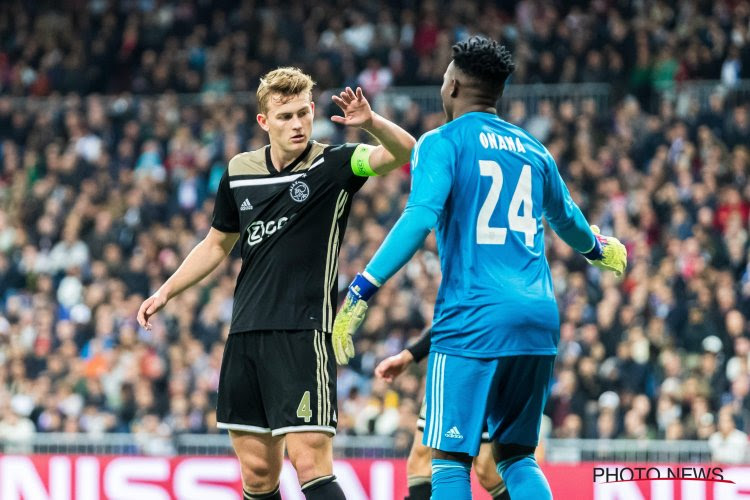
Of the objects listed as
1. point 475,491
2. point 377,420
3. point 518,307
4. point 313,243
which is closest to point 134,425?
point 377,420

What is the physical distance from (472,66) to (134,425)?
1094cm

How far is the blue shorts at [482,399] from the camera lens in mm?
5406

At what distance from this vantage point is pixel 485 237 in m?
5.43

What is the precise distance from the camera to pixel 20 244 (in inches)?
746

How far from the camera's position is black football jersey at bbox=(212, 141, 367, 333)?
620 cm

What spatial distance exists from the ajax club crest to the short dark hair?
41.5 inches

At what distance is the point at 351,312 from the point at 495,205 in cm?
74

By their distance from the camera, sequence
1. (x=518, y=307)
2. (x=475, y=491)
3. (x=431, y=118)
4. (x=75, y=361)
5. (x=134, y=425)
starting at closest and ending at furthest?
(x=518, y=307) < (x=475, y=491) < (x=134, y=425) < (x=75, y=361) < (x=431, y=118)

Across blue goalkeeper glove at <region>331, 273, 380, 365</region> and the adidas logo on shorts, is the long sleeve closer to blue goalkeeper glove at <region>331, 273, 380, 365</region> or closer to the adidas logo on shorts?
blue goalkeeper glove at <region>331, 273, 380, 365</region>

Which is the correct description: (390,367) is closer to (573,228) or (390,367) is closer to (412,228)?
(573,228)

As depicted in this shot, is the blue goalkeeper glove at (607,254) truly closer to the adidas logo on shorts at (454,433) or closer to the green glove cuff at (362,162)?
the green glove cuff at (362,162)

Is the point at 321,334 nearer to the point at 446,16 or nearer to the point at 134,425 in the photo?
the point at 134,425

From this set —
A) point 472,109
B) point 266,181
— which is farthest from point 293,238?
point 472,109

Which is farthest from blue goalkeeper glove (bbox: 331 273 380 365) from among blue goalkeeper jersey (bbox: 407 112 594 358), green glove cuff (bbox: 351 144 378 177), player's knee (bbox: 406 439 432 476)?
player's knee (bbox: 406 439 432 476)
